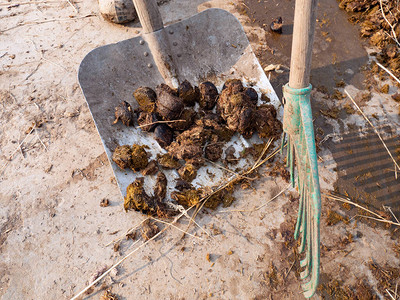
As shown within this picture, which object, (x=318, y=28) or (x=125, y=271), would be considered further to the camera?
(x=318, y=28)

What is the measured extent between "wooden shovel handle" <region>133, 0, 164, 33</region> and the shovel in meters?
1.67

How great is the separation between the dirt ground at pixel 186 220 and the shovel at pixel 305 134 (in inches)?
16.8

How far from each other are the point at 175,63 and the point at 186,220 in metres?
1.82

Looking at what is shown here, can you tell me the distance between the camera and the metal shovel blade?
9.53ft

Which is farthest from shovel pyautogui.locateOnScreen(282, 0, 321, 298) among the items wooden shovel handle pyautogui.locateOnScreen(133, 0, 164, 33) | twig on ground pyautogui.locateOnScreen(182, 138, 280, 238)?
wooden shovel handle pyautogui.locateOnScreen(133, 0, 164, 33)

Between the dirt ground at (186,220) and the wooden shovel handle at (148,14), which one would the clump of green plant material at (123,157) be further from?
the wooden shovel handle at (148,14)

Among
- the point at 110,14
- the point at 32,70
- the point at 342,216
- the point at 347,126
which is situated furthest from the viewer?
the point at 110,14

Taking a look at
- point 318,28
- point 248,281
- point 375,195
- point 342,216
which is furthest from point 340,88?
point 248,281

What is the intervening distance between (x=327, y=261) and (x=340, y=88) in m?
2.12

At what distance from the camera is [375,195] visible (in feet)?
8.64

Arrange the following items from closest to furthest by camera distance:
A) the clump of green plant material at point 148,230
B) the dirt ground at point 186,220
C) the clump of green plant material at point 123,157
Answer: the dirt ground at point 186,220 < the clump of green plant material at point 148,230 < the clump of green plant material at point 123,157

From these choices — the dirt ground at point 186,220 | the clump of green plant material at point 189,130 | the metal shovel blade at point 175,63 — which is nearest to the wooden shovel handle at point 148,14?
the metal shovel blade at point 175,63

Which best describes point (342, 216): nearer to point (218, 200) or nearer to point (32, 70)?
point (218, 200)

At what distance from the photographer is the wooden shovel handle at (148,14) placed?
293 centimetres
